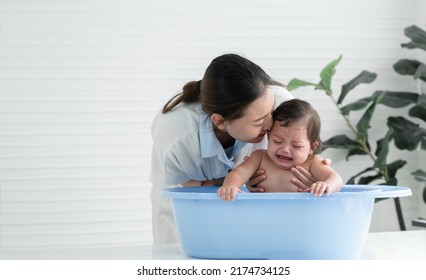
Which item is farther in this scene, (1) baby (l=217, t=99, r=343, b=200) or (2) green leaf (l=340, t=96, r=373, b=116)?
(2) green leaf (l=340, t=96, r=373, b=116)

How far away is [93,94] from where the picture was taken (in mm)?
3678

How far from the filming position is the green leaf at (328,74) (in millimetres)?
3639

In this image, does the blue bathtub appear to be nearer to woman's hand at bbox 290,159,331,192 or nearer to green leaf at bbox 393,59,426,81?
woman's hand at bbox 290,159,331,192

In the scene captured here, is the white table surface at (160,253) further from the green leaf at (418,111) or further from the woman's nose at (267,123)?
the green leaf at (418,111)

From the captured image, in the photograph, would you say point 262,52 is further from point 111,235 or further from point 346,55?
point 111,235

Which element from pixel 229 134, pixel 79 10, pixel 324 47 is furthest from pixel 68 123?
pixel 229 134

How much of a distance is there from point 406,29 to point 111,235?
6.33 ft

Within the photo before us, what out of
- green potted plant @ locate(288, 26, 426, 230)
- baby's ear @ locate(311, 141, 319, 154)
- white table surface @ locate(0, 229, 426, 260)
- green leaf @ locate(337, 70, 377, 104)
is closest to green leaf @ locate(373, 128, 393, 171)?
green potted plant @ locate(288, 26, 426, 230)

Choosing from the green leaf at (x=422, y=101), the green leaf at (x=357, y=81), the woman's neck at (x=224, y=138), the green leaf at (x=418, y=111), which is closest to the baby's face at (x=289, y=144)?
the woman's neck at (x=224, y=138)

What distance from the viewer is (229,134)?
6.86ft

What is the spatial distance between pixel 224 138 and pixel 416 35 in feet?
6.55

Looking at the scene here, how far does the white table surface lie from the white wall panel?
167 cm

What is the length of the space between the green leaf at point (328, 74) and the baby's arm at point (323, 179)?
173 centimetres

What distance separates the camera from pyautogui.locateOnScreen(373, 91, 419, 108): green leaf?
12.6 feet
